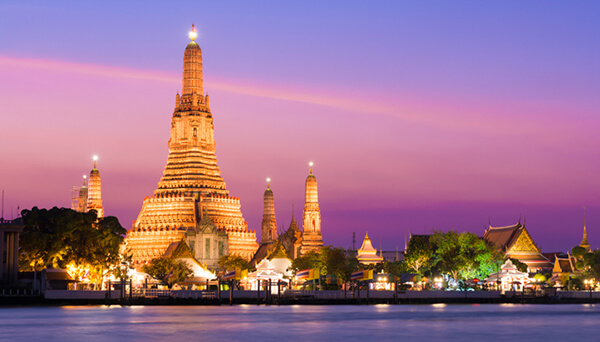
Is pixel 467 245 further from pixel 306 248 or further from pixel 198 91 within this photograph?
pixel 198 91

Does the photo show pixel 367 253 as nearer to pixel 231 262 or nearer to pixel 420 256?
pixel 231 262

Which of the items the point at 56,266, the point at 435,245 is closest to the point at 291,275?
the point at 435,245

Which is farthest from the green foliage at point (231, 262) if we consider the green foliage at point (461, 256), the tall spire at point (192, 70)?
the green foliage at point (461, 256)

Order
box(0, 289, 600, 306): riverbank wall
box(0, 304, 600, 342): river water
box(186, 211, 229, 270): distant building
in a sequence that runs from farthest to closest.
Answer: box(186, 211, 229, 270): distant building, box(0, 289, 600, 306): riverbank wall, box(0, 304, 600, 342): river water

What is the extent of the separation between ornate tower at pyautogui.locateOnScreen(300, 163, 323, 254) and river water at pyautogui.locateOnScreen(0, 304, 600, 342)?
6751 cm

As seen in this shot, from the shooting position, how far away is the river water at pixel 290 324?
7275 cm

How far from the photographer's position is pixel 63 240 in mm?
113875

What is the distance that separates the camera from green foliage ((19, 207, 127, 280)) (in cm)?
11275

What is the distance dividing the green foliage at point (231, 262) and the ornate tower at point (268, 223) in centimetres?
2091

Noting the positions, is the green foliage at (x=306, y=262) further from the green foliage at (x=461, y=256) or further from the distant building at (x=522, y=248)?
the distant building at (x=522, y=248)

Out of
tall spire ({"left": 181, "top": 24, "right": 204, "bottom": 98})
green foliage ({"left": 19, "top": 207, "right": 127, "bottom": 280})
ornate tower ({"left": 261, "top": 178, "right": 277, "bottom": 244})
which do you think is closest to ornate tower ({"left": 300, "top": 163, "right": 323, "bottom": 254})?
ornate tower ({"left": 261, "top": 178, "right": 277, "bottom": 244})

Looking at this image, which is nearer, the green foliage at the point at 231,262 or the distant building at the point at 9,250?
the distant building at the point at 9,250

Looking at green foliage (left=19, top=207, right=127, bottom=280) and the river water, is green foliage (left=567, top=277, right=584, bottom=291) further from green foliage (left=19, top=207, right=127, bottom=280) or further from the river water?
green foliage (left=19, top=207, right=127, bottom=280)

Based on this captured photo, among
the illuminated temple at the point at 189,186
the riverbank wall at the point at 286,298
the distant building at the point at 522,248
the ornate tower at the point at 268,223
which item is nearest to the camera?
the riverbank wall at the point at 286,298
